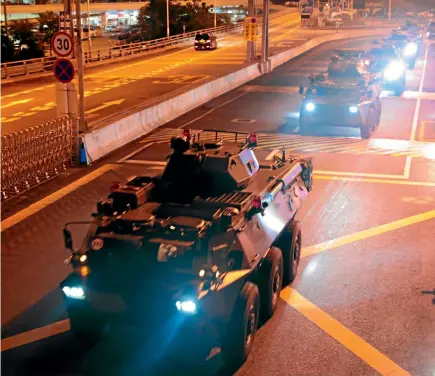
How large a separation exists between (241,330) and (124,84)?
29187 mm

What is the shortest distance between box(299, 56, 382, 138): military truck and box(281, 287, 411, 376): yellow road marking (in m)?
11.3

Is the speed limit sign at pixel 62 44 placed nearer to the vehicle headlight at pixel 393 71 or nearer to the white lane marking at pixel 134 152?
the white lane marking at pixel 134 152

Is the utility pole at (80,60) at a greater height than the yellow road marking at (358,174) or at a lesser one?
greater

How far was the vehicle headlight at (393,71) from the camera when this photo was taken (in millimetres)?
29906

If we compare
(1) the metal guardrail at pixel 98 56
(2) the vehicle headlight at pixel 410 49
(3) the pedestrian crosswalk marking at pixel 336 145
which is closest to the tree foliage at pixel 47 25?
(1) the metal guardrail at pixel 98 56

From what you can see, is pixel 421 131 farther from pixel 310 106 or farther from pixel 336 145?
pixel 310 106

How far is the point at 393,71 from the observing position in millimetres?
30094

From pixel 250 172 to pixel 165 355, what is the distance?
115 inches

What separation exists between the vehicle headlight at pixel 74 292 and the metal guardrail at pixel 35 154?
727 cm

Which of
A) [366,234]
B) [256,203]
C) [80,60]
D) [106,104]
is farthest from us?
[106,104]

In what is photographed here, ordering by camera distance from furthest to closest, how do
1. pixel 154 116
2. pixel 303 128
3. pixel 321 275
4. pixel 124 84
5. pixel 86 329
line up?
1. pixel 124 84
2. pixel 154 116
3. pixel 303 128
4. pixel 321 275
5. pixel 86 329

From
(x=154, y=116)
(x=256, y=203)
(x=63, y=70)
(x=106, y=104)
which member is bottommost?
(x=106, y=104)

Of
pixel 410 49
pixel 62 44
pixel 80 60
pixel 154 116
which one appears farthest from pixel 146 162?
pixel 410 49

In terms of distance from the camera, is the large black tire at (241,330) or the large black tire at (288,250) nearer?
the large black tire at (241,330)
